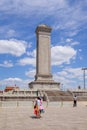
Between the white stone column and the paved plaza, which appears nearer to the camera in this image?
the paved plaza

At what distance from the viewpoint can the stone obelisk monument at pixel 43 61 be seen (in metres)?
73.4

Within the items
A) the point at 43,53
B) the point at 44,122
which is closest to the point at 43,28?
the point at 43,53

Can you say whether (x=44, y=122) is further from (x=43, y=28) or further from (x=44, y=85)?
(x=43, y=28)

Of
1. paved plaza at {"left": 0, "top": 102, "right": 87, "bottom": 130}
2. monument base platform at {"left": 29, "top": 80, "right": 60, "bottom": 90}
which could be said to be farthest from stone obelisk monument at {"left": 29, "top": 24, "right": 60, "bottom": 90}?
paved plaza at {"left": 0, "top": 102, "right": 87, "bottom": 130}

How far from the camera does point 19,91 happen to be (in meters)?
63.0

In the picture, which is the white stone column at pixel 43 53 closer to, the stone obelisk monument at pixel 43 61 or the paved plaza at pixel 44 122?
the stone obelisk monument at pixel 43 61

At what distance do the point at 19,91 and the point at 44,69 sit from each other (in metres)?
14.2

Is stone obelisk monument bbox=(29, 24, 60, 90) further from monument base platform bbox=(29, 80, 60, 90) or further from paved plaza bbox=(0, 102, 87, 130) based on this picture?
paved plaza bbox=(0, 102, 87, 130)

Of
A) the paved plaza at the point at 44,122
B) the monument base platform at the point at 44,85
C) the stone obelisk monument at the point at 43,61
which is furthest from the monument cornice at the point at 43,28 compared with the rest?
the paved plaza at the point at 44,122

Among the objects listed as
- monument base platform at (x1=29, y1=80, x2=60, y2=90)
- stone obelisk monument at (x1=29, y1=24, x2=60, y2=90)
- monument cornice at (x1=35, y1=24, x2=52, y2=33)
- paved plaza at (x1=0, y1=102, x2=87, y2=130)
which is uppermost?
monument cornice at (x1=35, y1=24, x2=52, y2=33)

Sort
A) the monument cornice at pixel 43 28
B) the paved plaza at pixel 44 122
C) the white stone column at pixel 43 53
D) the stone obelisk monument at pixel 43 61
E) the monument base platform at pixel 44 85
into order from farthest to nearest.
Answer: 1. the monument cornice at pixel 43 28
2. the white stone column at pixel 43 53
3. the stone obelisk monument at pixel 43 61
4. the monument base platform at pixel 44 85
5. the paved plaza at pixel 44 122

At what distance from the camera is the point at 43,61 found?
75625 mm

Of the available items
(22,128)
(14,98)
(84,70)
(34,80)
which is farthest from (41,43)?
(22,128)

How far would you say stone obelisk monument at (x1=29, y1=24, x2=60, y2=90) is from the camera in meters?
A: 73.4
